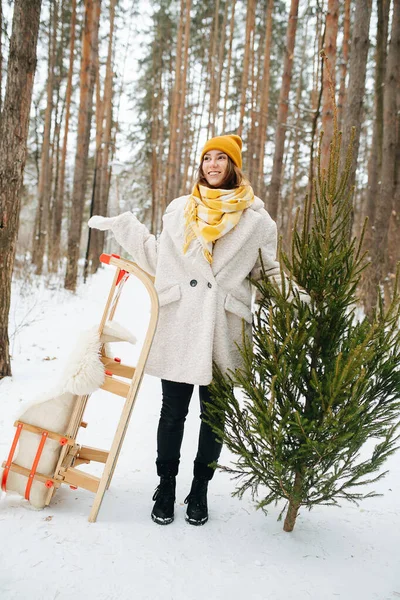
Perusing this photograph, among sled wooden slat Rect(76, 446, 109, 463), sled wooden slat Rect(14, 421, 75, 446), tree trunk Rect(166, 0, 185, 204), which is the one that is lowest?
sled wooden slat Rect(76, 446, 109, 463)

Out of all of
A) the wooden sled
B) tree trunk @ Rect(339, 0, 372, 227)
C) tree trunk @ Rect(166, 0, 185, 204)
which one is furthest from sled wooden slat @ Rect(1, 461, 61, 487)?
tree trunk @ Rect(166, 0, 185, 204)

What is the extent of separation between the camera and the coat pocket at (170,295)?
91.0 inches

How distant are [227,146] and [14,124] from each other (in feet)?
7.77

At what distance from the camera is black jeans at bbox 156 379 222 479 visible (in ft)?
7.81

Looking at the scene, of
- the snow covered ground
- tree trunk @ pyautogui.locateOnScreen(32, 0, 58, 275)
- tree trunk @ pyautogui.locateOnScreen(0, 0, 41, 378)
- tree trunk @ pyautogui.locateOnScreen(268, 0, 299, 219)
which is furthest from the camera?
tree trunk @ pyautogui.locateOnScreen(32, 0, 58, 275)

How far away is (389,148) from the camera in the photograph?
24.9 ft

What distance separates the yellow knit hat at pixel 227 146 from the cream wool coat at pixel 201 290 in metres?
0.30

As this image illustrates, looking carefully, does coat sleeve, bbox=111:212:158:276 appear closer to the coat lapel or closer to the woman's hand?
the woman's hand

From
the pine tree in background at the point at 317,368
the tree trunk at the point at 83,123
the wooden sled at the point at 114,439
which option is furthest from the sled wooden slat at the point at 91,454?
the tree trunk at the point at 83,123

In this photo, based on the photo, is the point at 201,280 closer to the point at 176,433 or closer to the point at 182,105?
the point at 176,433

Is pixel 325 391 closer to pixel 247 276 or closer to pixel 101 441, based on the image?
pixel 247 276

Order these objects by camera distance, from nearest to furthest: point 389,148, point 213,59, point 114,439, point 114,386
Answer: point 114,439, point 114,386, point 389,148, point 213,59

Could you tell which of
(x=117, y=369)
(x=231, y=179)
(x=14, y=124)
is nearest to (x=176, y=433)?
(x=117, y=369)

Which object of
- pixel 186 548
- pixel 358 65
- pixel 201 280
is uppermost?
pixel 358 65
